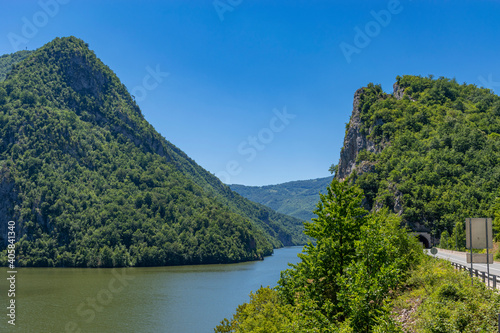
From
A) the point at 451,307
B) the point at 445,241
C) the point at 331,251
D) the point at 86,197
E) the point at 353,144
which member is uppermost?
the point at 353,144

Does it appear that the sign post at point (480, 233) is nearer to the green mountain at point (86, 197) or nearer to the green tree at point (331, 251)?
the green tree at point (331, 251)

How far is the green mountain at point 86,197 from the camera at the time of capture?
13662 cm

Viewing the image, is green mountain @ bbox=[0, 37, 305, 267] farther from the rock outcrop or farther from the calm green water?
the rock outcrop

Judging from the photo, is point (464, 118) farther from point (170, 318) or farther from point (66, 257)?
point (66, 257)

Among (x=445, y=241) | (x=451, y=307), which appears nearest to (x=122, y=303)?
(x=451, y=307)

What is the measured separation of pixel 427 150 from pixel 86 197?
115m

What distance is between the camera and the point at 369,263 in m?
24.1

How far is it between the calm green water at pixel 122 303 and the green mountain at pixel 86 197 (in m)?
43.2

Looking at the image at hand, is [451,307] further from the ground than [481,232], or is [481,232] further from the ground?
[481,232]

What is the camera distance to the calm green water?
50.3m

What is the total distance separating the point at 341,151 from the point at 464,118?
4111cm

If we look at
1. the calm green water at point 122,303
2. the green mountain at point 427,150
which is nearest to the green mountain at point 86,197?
the calm green water at point 122,303

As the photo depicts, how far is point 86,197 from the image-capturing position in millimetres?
155875

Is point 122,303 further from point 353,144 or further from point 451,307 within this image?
point 353,144
